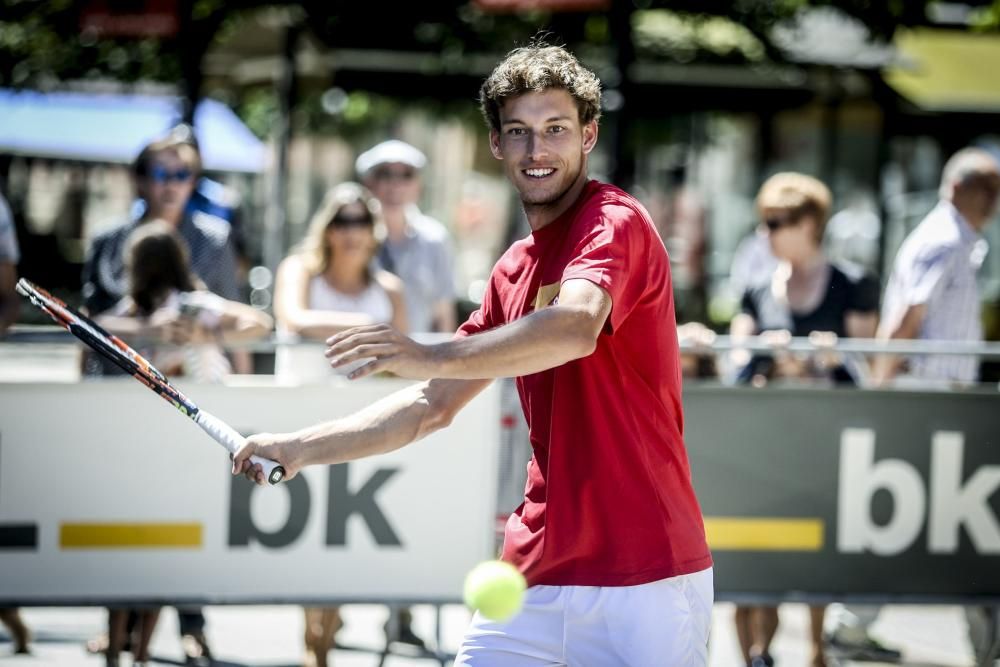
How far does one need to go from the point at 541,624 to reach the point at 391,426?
0.61 m

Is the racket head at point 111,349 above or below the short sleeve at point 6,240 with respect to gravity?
below

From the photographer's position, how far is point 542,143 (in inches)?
129

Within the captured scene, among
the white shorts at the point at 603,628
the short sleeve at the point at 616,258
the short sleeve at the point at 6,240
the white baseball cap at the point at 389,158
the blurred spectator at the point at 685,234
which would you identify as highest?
the blurred spectator at the point at 685,234

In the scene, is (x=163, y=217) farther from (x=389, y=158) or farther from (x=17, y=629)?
(x=17, y=629)

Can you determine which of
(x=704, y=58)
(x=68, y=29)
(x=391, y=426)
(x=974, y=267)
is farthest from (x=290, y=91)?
(x=391, y=426)

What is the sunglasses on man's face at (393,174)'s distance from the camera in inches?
293

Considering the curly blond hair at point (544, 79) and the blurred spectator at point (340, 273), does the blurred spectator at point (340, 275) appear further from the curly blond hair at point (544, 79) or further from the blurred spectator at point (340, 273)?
the curly blond hair at point (544, 79)

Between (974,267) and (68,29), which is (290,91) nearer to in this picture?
(68,29)

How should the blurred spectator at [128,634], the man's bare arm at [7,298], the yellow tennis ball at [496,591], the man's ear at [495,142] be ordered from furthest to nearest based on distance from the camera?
the man's bare arm at [7,298] < the blurred spectator at [128,634] < the man's ear at [495,142] < the yellow tennis ball at [496,591]

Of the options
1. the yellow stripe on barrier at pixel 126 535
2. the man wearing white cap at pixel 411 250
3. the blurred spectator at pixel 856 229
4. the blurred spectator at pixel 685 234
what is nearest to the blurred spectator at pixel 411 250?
the man wearing white cap at pixel 411 250

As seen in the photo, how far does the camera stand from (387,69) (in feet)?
50.7

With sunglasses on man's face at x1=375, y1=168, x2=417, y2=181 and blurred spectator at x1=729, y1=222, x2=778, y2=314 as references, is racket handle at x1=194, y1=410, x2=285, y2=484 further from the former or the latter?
blurred spectator at x1=729, y1=222, x2=778, y2=314

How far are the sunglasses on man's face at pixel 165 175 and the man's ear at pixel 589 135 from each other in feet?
11.8

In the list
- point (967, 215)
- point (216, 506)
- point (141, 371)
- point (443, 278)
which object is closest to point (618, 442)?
point (141, 371)
